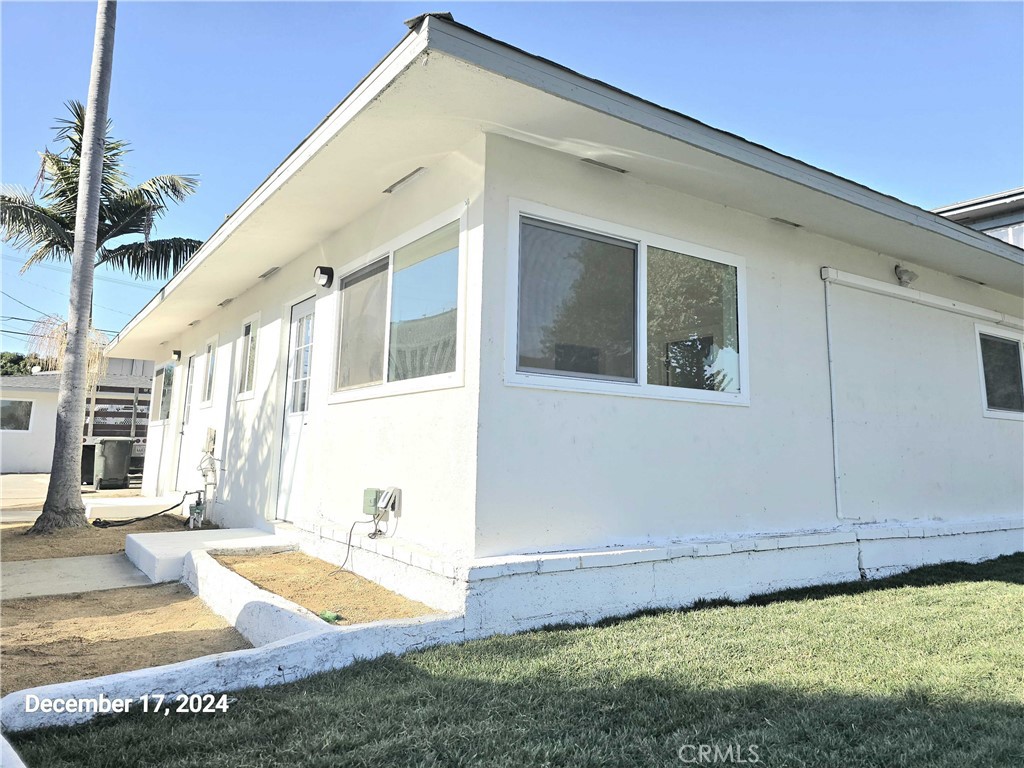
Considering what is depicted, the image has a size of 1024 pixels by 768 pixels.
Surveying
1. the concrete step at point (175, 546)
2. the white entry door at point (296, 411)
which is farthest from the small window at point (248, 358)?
the concrete step at point (175, 546)

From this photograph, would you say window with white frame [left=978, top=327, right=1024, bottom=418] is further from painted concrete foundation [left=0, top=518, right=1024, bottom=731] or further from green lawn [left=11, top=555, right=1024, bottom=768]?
green lawn [left=11, top=555, right=1024, bottom=768]

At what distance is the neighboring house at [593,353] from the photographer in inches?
146

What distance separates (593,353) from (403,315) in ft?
4.85

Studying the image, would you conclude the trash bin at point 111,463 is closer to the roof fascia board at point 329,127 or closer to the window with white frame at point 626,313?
the roof fascia board at point 329,127

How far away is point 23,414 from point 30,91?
1288cm

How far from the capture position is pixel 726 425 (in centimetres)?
479

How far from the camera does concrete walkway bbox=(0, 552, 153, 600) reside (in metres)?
4.82

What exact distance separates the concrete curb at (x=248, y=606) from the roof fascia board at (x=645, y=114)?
2917 mm

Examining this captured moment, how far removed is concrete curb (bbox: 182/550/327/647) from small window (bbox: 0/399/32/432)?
804 inches

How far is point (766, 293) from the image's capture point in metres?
5.28

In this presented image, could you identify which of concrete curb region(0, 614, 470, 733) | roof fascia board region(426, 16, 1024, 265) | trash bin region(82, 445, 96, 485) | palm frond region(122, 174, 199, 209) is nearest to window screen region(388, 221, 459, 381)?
roof fascia board region(426, 16, 1024, 265)

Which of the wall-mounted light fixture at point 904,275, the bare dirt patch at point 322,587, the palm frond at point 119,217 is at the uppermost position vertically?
the palm frond at point 119,217

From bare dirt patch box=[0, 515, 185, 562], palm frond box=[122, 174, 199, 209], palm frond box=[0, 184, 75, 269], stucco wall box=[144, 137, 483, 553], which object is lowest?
bare dirt patch box=[0, 515, 185, 562]

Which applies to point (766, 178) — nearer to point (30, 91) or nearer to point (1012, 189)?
point (1012, 189)
